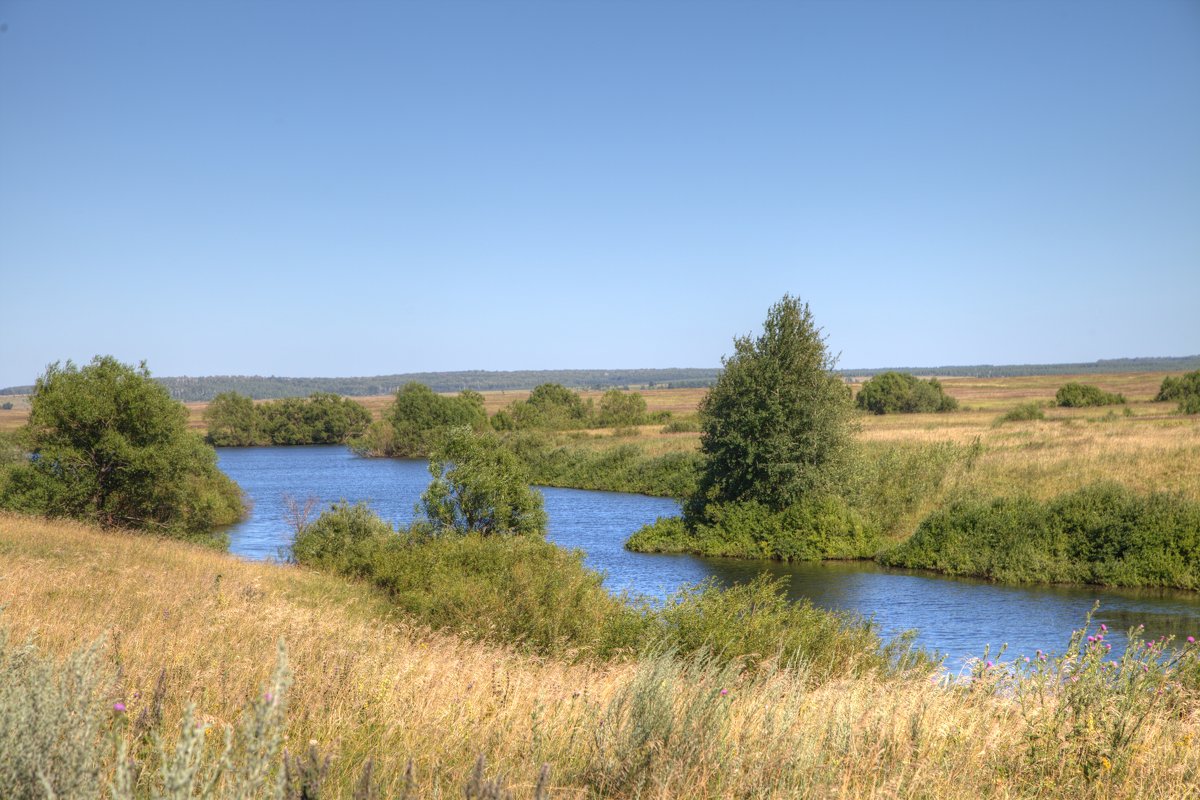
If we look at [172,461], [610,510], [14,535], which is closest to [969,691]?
[14,535]

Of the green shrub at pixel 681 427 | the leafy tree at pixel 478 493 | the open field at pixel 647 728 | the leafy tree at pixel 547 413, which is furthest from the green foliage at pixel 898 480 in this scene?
the leafy tree at pixel 547 413

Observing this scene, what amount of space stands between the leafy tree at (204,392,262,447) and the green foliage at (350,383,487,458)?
22549 millimetres

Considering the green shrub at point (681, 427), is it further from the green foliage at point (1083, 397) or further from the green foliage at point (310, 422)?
the green foliage at point (310, 422)

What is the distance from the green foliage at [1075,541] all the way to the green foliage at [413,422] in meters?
60.6

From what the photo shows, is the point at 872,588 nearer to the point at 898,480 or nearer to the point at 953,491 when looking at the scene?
the point at 953,491

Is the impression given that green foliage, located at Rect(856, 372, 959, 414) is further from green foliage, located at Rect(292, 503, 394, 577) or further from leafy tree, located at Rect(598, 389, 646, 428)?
green foliage, located at Rect(292, 503, 394, 577)

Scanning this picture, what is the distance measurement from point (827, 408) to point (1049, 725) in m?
31.1

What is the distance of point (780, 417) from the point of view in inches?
1396

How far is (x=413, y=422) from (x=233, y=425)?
29876 millimetres

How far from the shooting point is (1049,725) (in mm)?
5426

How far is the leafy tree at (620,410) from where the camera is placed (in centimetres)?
9350

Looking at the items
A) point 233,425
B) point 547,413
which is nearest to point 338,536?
point 547,413

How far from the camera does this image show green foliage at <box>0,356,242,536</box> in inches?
1144

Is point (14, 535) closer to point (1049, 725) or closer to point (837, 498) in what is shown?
point (1049, 725)
